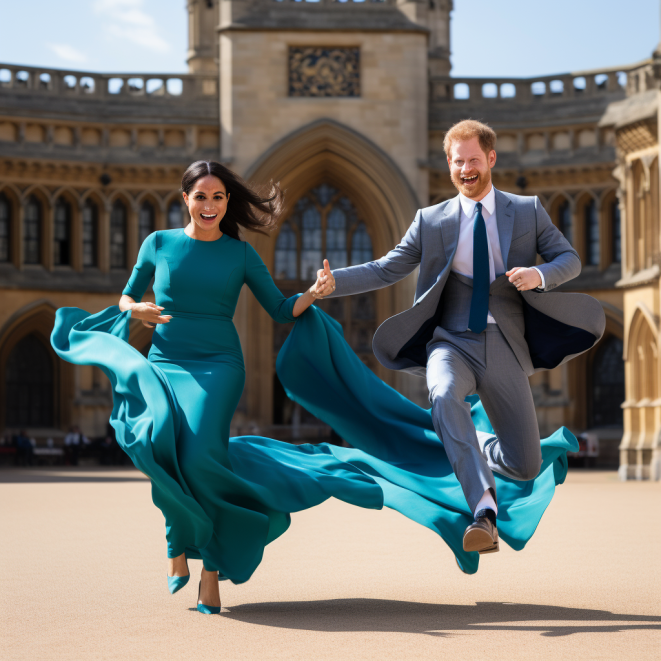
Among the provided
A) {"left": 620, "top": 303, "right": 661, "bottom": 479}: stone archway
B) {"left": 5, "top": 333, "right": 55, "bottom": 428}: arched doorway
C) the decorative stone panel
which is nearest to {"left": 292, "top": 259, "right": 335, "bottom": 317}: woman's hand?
{"left": 620, "top": 303, "right": 661, "bottom": 479}: stone archway

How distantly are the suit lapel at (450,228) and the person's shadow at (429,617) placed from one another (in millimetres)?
1598

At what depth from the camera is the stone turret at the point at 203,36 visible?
35.8 m

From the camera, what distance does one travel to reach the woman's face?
5773mm

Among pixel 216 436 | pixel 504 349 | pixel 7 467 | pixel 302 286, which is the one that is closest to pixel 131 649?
pixel 216 436

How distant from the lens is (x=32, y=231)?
98.8 feet

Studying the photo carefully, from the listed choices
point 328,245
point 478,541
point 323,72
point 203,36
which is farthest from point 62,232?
point 478,541

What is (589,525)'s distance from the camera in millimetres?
10602

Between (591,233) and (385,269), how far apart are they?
83.8ft

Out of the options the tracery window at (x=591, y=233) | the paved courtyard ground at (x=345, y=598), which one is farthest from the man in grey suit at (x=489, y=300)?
the tracery window at (x=591, y=233)

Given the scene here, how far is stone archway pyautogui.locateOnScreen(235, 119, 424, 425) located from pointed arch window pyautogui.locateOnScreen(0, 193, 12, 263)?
6.00 m

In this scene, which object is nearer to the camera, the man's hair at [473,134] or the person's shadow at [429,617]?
the person's shadow at [429,617]

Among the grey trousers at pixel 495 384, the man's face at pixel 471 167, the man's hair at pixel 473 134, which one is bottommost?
the grey trousers at pixel 495 384

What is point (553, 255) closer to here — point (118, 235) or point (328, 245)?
point (328, 245)

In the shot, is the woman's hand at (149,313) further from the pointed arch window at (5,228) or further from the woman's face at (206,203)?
the pointed arch window at (5,228)
